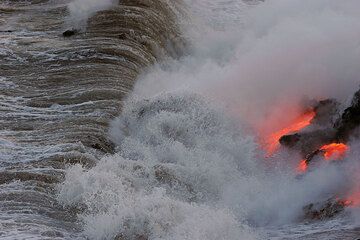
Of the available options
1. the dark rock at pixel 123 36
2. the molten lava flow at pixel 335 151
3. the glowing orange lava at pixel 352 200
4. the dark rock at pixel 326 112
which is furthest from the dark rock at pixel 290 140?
the dark rock at pixel 123 36

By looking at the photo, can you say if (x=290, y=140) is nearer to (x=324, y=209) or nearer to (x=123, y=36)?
(x=324, y=209)

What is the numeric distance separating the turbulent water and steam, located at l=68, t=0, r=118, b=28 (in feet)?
0.14

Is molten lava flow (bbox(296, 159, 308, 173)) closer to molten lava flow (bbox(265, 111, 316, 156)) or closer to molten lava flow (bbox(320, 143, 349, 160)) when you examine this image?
molten lava flow (bbox(320, 143, 349, 160))

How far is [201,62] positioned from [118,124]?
4396mm

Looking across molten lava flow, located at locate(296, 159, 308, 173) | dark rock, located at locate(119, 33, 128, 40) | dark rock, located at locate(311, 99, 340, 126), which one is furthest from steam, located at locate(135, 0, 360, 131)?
molten lava flow, located at locate(296, 159, 308, 173)

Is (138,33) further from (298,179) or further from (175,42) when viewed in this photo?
(298,179)

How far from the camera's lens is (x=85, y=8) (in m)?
15.5

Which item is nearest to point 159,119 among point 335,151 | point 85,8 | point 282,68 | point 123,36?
point 282,68

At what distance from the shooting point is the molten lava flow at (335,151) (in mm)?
8188

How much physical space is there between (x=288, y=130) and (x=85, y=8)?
765cm

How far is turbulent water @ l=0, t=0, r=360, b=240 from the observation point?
7.00 meters

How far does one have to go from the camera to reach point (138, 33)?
46.8ft

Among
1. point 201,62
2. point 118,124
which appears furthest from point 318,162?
point 201,62

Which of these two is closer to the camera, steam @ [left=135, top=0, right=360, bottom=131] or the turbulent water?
the turbulent water
